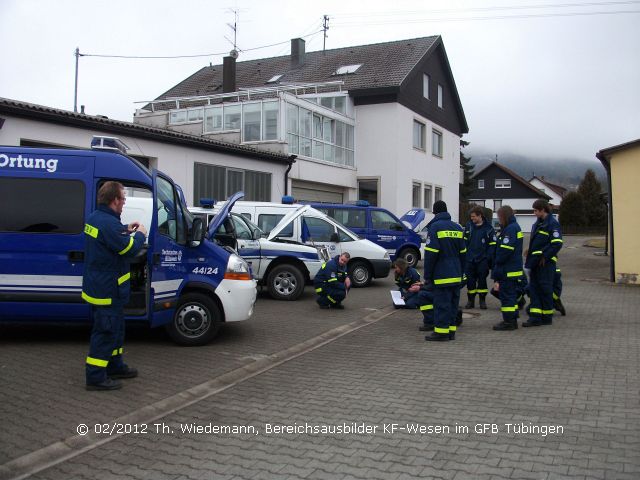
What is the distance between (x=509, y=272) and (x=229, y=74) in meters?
24.8

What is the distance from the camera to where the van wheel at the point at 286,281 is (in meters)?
12.0

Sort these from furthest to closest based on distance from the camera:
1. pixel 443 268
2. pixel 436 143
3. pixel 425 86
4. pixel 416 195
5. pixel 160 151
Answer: pixel 436 143 < pixel 425 86 < pixel 416 195 < pixel 160 151 < pixel 443 268

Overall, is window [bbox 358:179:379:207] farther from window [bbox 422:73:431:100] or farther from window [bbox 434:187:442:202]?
window [bbox 422:73:431:100]

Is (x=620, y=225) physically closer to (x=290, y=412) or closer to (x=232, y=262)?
(x=232, y=262)

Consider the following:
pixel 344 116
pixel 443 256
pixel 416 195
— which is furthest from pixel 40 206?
pixel 416 195

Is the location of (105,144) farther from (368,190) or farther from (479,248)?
(368,190)

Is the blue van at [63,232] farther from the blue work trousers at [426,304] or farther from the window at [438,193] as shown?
the window at [438,193]

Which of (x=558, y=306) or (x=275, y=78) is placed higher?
(x=275, y=78)

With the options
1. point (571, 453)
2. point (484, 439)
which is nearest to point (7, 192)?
point (484, 439)

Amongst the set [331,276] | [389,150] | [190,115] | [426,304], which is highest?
[190,115]

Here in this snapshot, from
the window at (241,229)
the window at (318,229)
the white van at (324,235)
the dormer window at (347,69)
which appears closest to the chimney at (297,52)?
the dormer window at (347,69)

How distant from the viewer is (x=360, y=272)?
14.6 meters

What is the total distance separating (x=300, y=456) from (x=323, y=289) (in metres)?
6.80

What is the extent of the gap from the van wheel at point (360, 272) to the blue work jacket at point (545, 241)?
18.6 feet
